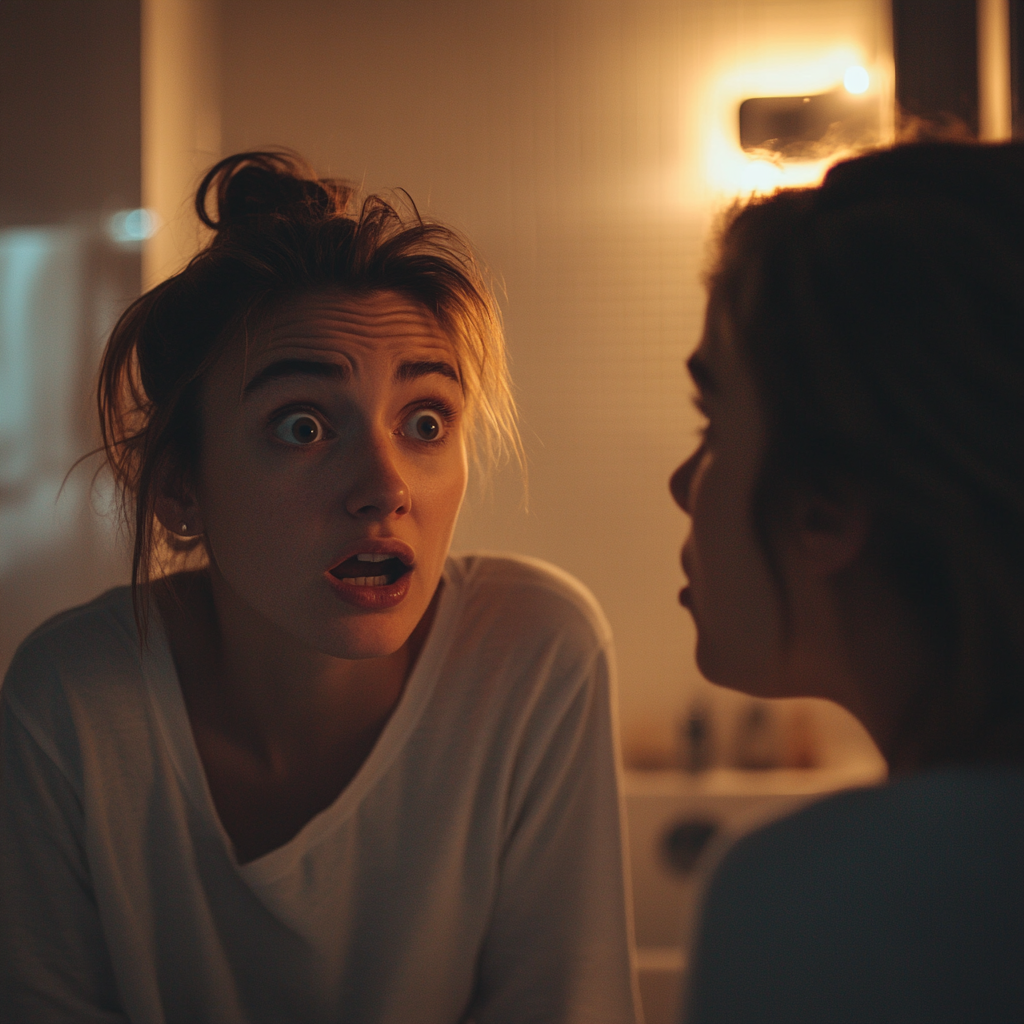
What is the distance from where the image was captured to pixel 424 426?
2.31ft

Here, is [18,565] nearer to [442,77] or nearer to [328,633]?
[328,633]

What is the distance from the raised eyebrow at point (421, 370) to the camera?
69 centimetres

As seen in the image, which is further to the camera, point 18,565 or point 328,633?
point 18,565

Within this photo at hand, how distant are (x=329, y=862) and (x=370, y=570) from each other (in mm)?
252

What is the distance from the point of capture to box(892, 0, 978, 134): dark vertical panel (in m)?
1.10

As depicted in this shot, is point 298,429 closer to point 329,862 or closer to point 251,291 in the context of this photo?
point 251,291

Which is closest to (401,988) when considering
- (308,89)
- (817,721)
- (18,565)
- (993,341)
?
(993,341)

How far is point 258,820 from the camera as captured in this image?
751 millimetres

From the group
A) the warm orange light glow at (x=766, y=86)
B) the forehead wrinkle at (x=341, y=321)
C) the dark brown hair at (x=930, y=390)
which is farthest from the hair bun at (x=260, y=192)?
the warm orange light glow at (x=766, y=86)

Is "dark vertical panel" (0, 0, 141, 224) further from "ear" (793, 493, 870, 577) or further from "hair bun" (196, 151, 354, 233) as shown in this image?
"ear" (793, 493, 870, 577)

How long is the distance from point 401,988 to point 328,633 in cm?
32

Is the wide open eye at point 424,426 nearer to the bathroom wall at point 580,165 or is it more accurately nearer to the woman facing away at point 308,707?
the woman facing away at point 308,707

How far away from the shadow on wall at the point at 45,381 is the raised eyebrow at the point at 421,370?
0.79 m

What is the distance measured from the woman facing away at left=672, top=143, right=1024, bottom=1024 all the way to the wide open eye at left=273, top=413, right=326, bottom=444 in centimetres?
30
